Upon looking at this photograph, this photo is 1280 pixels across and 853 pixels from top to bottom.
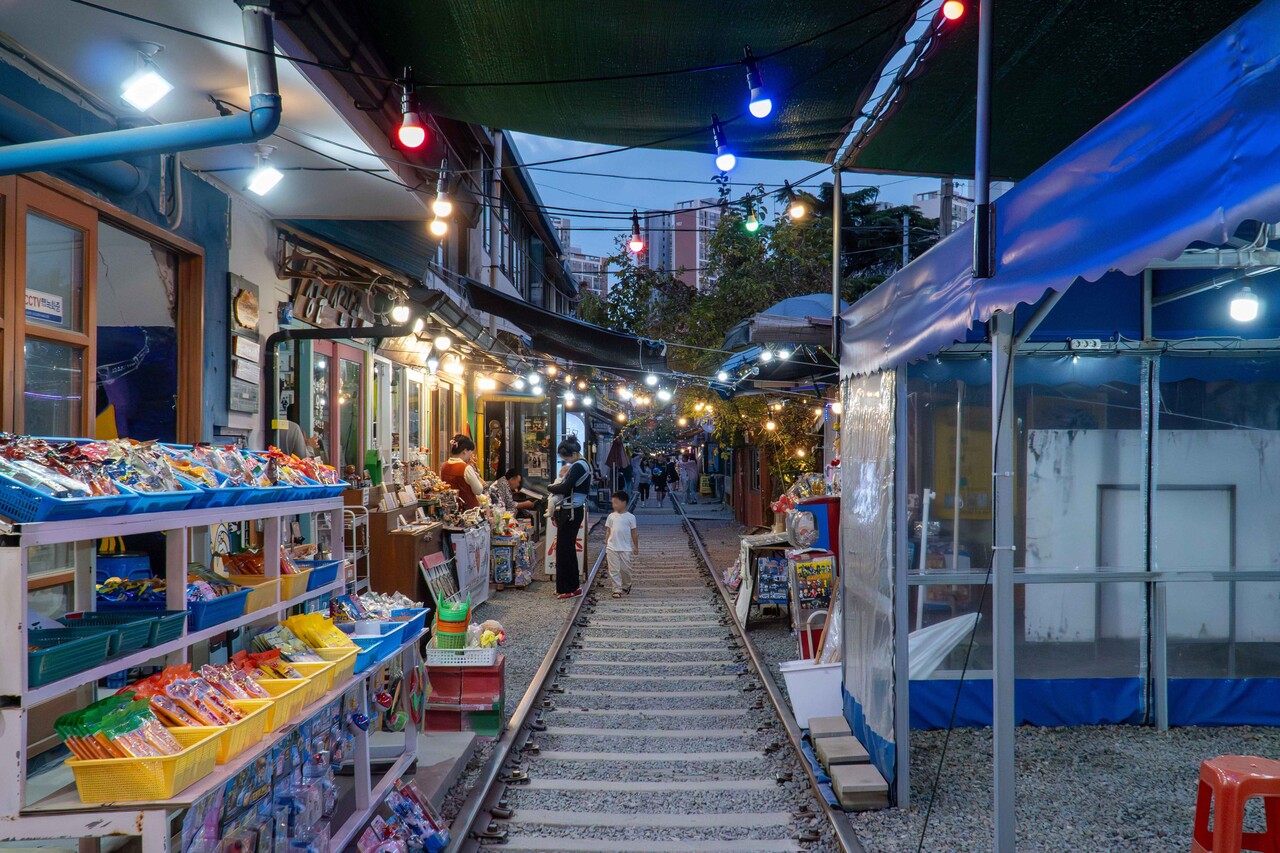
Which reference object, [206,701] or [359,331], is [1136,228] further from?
[359,331]

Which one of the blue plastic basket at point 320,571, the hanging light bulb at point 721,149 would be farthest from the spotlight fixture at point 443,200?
the blue plastic basket at point 320,571

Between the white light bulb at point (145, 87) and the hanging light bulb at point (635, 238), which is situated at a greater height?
the hanging light bulb at point (635, 238)

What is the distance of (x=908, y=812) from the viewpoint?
5.18 meters

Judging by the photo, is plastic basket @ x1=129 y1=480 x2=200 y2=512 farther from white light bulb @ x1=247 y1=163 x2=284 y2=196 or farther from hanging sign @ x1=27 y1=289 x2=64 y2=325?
white light bulb @ x1=247 y1=163 x2=284 y2=196

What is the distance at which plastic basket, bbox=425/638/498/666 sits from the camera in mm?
6547

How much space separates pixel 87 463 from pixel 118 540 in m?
3.05

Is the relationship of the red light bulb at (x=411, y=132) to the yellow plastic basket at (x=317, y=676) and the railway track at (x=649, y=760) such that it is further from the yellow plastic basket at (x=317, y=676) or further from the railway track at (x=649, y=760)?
the railway track at (x=649, y=760)

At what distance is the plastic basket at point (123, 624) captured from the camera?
2969 mm

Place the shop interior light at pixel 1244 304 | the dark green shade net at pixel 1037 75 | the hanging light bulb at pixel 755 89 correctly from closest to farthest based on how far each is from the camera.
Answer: the dark green shade net at pixel 1037 75
the hanging light bulb at pixel 755 89
the shop interior light at pixel 1244 304

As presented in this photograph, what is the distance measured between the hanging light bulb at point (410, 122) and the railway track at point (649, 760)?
438cm

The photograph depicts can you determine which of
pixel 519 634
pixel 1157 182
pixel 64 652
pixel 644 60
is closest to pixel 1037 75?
pixel 644 60

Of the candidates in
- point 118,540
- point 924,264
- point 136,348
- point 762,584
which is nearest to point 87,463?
point 118,540

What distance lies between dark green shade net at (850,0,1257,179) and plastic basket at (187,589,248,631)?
450cm

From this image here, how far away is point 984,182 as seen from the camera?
12.1ft
